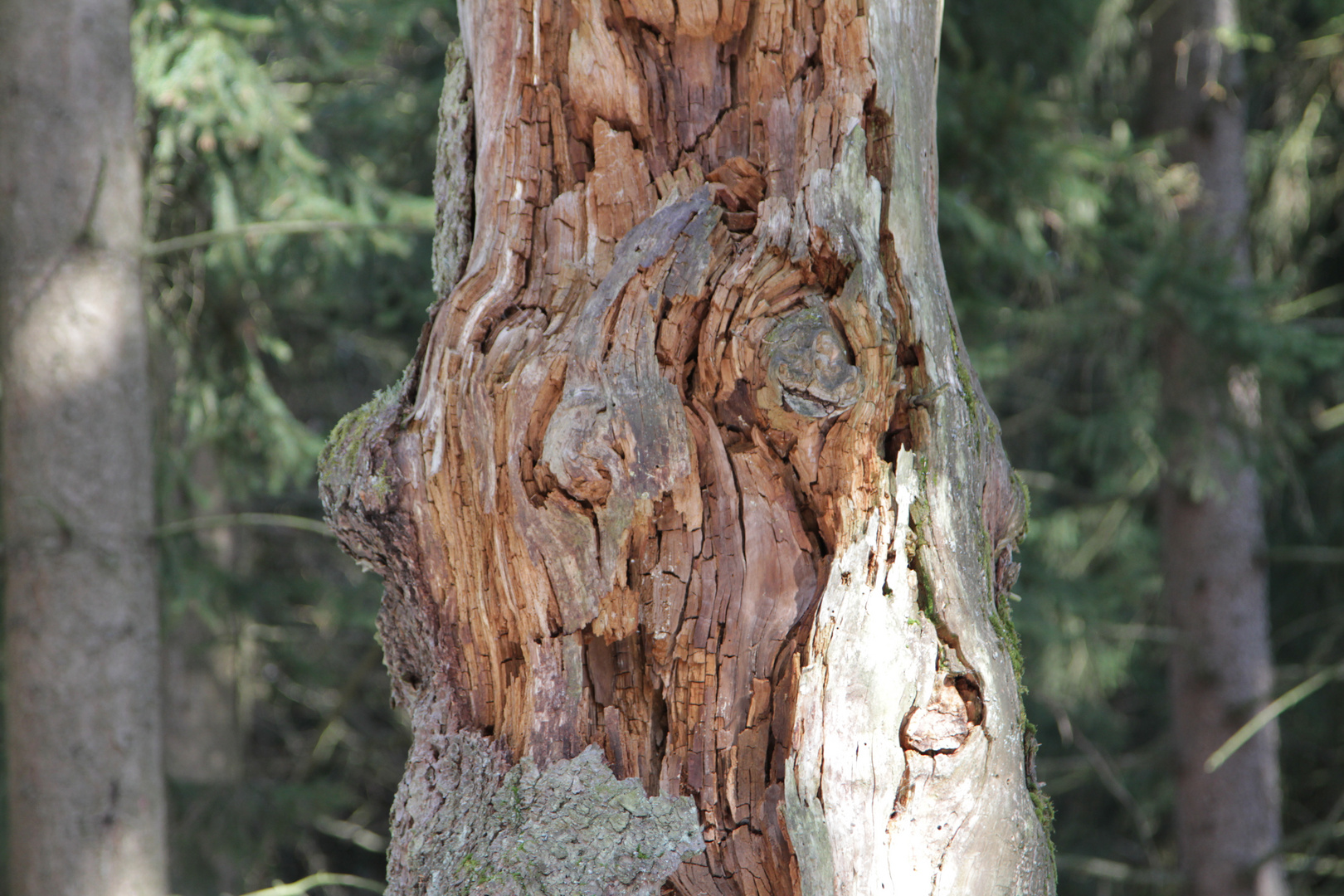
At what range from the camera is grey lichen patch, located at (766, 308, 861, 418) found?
1457 mm

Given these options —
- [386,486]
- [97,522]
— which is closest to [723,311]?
[386,486]

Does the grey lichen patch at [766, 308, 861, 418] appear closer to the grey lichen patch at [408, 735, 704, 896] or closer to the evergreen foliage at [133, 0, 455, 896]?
the grey lichen patch at [408, 735, 704, 896]

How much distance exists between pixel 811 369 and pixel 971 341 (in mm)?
3732

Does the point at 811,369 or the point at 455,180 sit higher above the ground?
the point at 455,180

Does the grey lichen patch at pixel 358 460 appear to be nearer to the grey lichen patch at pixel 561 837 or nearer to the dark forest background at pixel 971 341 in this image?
the grey lichen patch at pixel 561 837

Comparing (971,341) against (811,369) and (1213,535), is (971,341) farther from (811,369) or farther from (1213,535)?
(811,369)

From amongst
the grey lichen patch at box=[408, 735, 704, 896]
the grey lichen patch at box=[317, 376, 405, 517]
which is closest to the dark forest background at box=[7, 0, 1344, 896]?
the grey lichen patch at box=[317, 376, 405, 517]

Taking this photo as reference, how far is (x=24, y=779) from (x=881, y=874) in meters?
→ 3.15

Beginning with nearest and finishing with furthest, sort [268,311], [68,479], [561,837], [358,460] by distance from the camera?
[561,837]
[358,460]
[68,479]
[268,311]

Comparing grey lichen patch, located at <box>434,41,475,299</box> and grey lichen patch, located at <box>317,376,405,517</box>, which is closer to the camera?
grey lichen patch, located at <box>317,376,405,517</box>

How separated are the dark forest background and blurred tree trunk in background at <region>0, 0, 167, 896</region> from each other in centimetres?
30

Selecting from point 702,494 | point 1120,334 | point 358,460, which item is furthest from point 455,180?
point 1120,334

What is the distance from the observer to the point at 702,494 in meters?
1.53

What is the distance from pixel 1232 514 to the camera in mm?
6125
